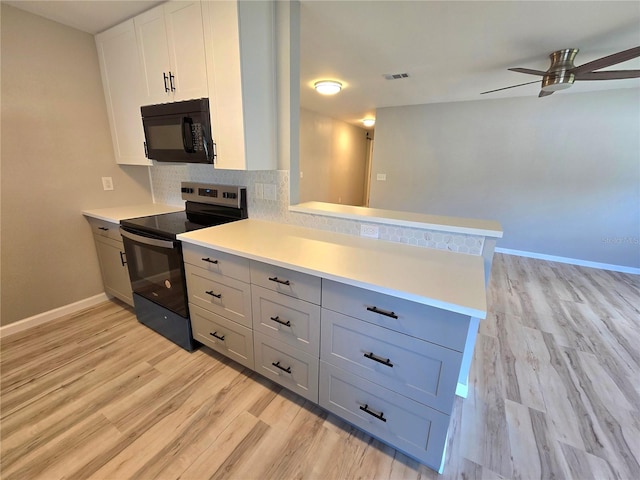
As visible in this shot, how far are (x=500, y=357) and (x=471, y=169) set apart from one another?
11.1 ft

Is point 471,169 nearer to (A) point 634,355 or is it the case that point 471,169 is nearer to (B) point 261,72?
(A) point 634,355

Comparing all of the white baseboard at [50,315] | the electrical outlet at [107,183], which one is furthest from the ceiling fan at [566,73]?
the white baseboard at [50,315]

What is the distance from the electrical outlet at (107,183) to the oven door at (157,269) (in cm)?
76

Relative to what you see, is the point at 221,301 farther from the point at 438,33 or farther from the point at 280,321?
the point at 438,33

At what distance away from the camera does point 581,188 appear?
12.7 ft

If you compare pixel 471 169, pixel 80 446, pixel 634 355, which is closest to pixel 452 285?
pixel 80 446

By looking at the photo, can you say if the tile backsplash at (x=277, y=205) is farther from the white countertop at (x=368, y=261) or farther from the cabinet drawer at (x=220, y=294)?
the cabinet drawer at (x=220, y=294)

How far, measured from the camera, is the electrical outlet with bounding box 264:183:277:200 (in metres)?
2.03

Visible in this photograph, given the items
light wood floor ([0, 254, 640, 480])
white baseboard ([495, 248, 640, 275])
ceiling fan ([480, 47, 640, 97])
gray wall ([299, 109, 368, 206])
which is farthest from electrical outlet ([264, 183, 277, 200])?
white baseboard ([495, 248, 640, 275])

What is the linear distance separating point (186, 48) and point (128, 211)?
60.0 inches

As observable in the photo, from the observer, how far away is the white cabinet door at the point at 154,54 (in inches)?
70.9

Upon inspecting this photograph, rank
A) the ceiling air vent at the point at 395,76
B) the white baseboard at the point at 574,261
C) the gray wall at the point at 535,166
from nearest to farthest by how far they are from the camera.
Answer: the ceiling air vent at the point at 395,76
the gray wall at the point at 535,166
the white baseboard at the point at 574,261

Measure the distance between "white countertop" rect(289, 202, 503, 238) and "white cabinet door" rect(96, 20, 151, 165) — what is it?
1.53 metres

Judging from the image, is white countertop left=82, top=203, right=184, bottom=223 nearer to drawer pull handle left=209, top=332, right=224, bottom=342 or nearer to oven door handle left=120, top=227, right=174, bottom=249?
oven door handle left=120, top=227, right=174, bottom=249
